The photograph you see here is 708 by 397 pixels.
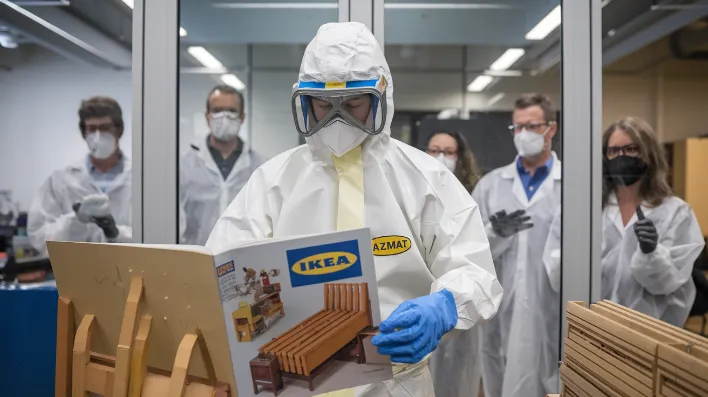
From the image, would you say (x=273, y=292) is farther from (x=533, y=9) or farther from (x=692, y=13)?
(x=692, y=13)

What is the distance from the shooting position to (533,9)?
2041 millimetres

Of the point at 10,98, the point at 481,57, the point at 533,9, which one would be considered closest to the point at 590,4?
the point at 533,9

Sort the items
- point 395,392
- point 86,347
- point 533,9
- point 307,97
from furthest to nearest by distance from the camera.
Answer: point 533,9, point 307,97, point 395,392, point 86,347

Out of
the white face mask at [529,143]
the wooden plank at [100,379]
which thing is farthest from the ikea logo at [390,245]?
the white face mask at [529,143]

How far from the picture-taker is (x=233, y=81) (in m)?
2.06

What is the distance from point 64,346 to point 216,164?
102cm

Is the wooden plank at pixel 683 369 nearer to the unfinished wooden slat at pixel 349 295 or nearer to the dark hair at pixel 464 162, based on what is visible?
the unfinished wooden slat at pixel 349 295

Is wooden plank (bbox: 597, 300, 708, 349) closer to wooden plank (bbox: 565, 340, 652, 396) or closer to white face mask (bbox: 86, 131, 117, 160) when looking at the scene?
wooden plank (bbox: 565, 340, 652, 396)

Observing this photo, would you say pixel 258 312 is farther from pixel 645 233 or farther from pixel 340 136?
pixel 645 233

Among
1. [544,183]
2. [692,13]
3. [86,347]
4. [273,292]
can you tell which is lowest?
[86,347]

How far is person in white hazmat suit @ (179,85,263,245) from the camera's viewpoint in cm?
205

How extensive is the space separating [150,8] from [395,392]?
4.99 ft

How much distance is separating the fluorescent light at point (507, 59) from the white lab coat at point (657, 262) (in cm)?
65

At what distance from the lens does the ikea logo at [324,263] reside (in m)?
1.02
